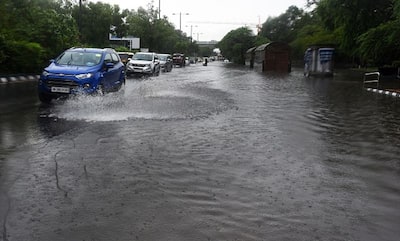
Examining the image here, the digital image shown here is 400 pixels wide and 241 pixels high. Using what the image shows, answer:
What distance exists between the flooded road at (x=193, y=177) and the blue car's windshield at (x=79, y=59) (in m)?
2.72

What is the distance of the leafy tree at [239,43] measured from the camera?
100988 millimetres

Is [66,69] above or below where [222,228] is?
above

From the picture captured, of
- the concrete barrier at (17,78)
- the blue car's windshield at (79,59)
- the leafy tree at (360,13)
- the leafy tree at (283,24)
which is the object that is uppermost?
the leafy tree at (283,24)

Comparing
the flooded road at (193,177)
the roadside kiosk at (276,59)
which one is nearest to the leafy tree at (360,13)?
the roadside kiosk at (276,59)

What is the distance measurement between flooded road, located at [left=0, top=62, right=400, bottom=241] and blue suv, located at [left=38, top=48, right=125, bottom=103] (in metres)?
1.20

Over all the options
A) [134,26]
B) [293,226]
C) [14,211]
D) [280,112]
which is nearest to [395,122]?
[280,112]

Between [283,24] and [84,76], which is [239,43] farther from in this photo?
[84,76]

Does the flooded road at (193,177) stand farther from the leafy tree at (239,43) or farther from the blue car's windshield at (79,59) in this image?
the leafy tree at (239,43)

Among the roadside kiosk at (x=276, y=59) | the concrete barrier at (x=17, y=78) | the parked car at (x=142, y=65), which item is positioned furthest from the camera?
the roadside kiosk at (x=276, y=59)

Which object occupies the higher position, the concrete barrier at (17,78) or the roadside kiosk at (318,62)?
the roadside kiosk at (318,62)

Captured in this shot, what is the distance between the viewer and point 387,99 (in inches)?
751

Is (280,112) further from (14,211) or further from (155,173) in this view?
(14,211)

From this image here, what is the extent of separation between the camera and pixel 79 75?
13.4 m

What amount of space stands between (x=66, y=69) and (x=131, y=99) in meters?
2.49
